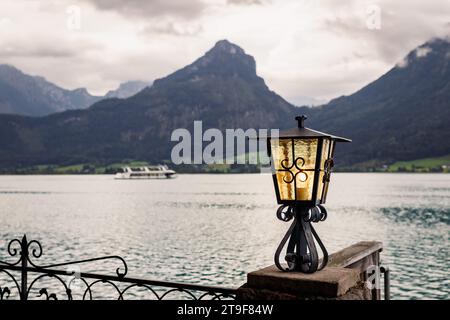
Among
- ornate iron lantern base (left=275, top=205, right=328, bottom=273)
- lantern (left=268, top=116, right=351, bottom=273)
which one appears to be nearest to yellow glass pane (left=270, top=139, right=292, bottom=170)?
lantern (left=268, top=116, right=351, bottom=273)

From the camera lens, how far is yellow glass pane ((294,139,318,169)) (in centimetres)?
498

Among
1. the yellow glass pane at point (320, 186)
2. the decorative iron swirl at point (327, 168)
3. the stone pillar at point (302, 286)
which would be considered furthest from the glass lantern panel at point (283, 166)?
the stone pillar at point (302, 286)

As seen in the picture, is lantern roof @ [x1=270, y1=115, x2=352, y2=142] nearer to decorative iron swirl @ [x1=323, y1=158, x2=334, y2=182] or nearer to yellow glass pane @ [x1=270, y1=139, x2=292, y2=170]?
yellow glass pane @ [x1=270, y1=139, x2=292, y2=170]

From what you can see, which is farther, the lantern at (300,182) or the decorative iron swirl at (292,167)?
the decorative iron swirl at (292,167)

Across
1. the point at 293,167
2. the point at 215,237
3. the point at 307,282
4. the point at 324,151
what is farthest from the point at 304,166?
the point at 215,237

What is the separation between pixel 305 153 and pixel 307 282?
4.20ft

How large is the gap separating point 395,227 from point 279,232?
1294 cm

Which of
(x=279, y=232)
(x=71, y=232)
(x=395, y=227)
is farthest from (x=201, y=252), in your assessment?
(x=395, y=227)

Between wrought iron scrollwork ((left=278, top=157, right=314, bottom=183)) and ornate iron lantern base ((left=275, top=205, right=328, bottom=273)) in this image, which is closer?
ornate iron lantern base ((left=275, top=205, right=328, bottom=273))

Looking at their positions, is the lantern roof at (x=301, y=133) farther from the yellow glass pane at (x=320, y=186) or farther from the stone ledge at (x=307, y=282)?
the stone ledge at (x=307, y=282)

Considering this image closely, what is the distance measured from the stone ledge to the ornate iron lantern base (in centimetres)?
12

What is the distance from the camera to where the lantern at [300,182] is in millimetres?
4891

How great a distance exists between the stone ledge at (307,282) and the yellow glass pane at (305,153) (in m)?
1.02

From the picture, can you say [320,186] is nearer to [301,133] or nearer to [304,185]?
[304,185]
